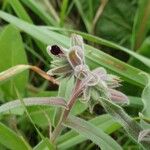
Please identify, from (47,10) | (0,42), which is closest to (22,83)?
(0,42)

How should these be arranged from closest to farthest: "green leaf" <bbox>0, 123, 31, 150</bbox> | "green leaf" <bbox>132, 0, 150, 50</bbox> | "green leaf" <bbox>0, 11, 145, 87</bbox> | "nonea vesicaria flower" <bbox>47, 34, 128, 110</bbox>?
"nonea vesicaria flower" <bbox>47, 34, 128, 110</bbox> → "green leaf" <bbox>0, 123, 31, 150</bbox> → "green leaf" <bbox>0, 11, 145, 87</bbox> → "green leaf" <bbox>132, 0, 150, 50</bbox>

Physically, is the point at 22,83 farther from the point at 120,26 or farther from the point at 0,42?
the point at 120,26

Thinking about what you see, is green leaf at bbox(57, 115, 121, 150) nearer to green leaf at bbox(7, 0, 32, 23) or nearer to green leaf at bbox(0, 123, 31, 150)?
green leaf at bbox(0, 123, 31, 150)

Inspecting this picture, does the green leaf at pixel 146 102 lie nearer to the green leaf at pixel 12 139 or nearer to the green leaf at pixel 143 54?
the green leaf at pixel 12 139

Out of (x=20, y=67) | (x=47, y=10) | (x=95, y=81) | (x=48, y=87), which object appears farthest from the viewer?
(x=47, y=10)

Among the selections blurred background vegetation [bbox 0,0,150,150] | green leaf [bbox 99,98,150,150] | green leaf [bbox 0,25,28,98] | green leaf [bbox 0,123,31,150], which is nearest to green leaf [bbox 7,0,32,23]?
blurred background vegetation [bbox 0,0,150,150]

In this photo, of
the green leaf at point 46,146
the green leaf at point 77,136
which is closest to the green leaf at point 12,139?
the green leaf at point 46,146

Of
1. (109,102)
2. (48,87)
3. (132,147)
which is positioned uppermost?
(109,102)
